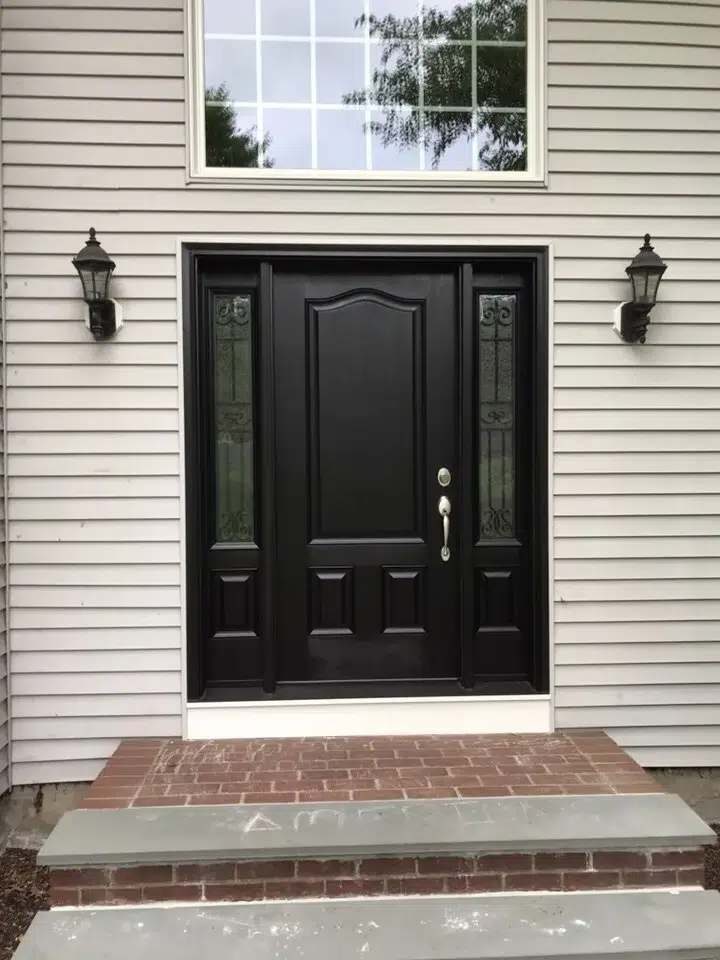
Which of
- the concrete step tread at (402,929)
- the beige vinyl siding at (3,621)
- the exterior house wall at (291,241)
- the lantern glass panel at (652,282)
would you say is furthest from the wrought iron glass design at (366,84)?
the concrete step tread at (402,929)

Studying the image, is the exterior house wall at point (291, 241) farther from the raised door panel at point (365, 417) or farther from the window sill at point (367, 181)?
the raised door panel at point (365, 417)

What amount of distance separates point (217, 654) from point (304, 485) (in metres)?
0.87

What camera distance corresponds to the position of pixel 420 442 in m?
3.22

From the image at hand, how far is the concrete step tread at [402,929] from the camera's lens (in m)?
2.04

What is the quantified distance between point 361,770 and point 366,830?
432mm

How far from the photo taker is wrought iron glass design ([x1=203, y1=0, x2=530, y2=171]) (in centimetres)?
309

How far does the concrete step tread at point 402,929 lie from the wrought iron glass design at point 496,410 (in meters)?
1.52

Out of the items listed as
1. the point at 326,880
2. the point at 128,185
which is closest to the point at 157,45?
the point at 128,185

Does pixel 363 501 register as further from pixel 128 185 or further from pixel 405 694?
pixel 128 185

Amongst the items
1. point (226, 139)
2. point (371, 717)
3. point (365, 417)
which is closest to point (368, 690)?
point (371, 717)

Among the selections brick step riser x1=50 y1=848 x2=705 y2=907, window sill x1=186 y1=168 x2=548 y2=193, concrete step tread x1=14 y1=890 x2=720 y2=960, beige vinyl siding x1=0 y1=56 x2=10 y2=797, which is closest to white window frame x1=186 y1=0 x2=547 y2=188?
window sill x1=186 y1=168 x2=548 y2=193

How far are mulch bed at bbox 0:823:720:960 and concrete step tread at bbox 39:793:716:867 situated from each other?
531 mm

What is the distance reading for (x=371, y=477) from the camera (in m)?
3.22

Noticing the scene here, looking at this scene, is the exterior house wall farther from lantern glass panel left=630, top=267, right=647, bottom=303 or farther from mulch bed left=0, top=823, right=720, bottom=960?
mulch bed left=0, top=823, right=720, bottom=960
